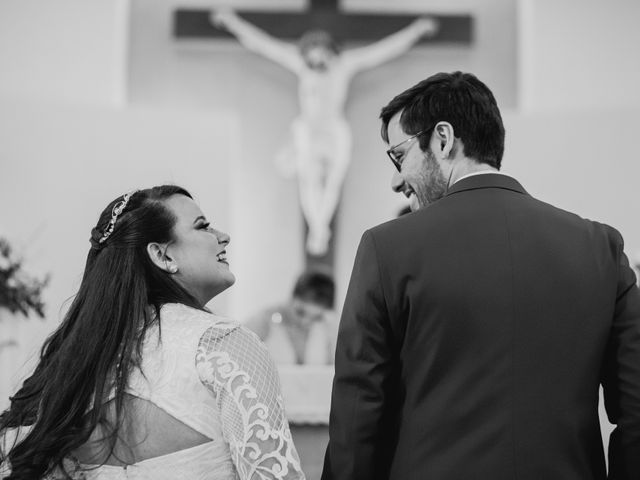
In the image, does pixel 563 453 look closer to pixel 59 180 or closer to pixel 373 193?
pixel 59 180

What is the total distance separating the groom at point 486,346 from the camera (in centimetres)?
191

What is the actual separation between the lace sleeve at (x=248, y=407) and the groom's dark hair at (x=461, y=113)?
657mm

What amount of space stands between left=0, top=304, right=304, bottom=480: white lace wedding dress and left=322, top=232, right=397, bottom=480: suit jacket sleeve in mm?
108

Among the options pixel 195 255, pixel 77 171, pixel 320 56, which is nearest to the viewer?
pixel 195 255

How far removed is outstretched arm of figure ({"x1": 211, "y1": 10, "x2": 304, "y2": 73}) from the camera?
711 cm

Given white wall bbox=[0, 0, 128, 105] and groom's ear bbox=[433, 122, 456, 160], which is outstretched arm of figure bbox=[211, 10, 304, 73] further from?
groom's ear bbox=[433, 122, 456, 160]

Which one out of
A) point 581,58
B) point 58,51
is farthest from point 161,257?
point 581,58

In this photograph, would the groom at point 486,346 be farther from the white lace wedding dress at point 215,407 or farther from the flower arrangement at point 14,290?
the flower arrangement at point 14,290

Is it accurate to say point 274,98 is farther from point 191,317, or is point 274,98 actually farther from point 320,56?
point 191,317

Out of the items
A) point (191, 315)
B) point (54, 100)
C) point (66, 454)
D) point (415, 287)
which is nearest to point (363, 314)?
point (415, 287)

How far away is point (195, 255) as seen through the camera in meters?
2.25

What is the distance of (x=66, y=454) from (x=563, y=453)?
1.04 metres

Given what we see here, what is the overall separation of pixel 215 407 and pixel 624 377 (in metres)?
0.90

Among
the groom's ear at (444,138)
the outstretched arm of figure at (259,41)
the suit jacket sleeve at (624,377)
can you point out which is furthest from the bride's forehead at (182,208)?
the outstretched arm of figure at (259,41)
